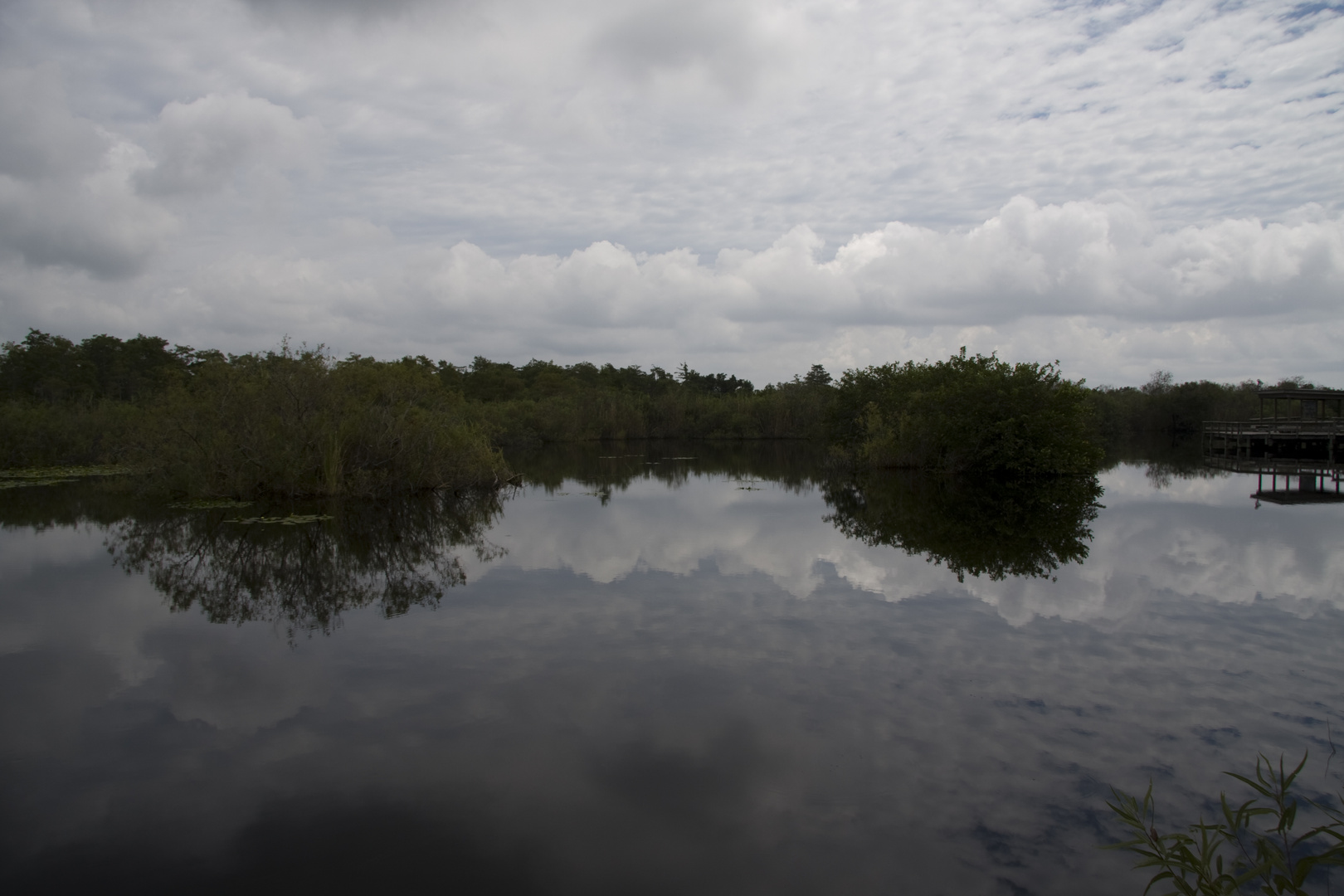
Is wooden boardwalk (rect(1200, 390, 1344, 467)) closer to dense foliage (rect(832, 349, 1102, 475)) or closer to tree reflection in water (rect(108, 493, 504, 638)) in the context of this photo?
dense foliage (rect(832, 349, 1102, 475))

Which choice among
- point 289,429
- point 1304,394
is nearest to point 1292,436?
point 1304,394

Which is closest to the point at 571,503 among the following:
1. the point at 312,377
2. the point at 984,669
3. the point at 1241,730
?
the point at 312,377

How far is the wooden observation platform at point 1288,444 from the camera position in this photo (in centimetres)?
2855

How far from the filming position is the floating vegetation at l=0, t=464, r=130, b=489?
25.7 metres

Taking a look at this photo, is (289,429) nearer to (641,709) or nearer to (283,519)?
(283,519)

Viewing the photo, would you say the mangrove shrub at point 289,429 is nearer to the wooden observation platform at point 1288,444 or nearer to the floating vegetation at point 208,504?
the floating vegetation at point 208,504

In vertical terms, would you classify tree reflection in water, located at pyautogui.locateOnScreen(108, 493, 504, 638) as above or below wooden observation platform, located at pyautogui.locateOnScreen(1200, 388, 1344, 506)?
below

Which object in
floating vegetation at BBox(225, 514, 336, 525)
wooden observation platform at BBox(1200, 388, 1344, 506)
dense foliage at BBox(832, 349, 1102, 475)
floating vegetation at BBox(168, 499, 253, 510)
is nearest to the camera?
floating vegetation at BBox(225, 514, 336, 525)

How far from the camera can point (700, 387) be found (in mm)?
94938

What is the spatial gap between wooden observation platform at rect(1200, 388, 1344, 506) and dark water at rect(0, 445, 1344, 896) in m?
19.6

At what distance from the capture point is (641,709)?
6121 millimetres

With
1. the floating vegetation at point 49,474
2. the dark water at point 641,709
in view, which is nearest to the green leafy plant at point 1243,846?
the dark water at point 641,709

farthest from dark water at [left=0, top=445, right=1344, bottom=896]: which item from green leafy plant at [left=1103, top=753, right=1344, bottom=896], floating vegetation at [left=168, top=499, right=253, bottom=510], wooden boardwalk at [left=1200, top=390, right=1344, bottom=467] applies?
wooden boardwalk at [left=1200, top=390, right=1344, bottom=467]

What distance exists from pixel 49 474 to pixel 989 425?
107 ft
